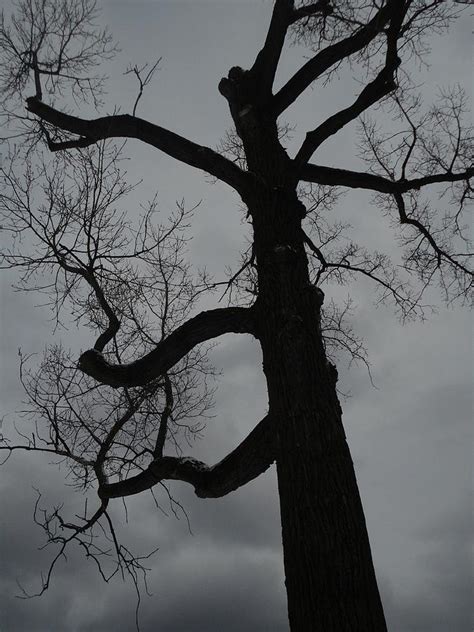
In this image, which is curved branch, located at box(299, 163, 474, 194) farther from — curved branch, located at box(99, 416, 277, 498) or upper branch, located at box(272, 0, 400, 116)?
curved branch, located at box(99, 416, 277, 498)

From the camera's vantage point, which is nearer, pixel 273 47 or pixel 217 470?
pixel 217 470

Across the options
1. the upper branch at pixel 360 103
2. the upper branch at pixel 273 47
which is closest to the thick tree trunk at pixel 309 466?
the upper branch at pixel 360 103

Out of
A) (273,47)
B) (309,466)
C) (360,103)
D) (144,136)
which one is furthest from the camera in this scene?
(273,47)

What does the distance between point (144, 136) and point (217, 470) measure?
2.86 metres

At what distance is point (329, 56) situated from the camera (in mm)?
4605

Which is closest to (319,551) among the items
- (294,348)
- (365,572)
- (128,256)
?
(365,572)

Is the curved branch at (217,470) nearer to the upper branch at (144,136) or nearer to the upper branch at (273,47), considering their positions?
the upper branch at (144,136)

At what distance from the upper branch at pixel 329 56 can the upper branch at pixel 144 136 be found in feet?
3.32

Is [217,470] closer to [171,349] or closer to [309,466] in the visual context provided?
[171,349]

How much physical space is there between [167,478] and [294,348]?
1.61 meters

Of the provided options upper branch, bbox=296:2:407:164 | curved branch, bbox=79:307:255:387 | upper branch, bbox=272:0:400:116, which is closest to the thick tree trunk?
curved branch, bbox=79:307:255:387

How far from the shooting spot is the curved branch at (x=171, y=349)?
357cm

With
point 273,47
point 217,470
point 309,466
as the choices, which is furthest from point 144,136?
point 309,466

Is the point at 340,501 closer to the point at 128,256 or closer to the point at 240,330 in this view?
the point at 240,330
